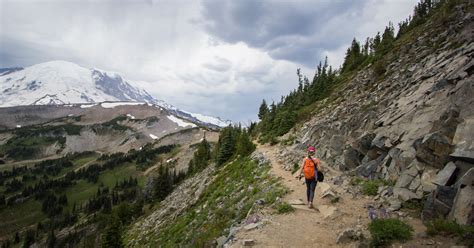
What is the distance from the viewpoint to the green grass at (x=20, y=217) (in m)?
159

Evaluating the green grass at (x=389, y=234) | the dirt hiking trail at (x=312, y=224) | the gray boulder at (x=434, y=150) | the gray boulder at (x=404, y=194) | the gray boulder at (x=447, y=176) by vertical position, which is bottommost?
the dirt hiking trail at (x=312, y=224)

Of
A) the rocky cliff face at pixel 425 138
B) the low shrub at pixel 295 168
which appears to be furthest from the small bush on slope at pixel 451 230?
the low shrub at pixel 295 168

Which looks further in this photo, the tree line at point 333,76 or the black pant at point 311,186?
the tree line at point 333,76

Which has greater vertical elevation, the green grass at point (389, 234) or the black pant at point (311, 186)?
the black pant at point (311, 186)

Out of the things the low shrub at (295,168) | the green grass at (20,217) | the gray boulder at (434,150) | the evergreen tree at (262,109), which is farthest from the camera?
the green grass at (20,217)

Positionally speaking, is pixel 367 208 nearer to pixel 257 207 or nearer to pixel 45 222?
pixel 257 207

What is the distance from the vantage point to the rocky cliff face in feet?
35.4

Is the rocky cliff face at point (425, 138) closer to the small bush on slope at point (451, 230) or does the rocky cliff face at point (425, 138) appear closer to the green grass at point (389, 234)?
the small bush on slope at point (451, 230)

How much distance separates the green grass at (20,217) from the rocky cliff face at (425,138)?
19251 cm

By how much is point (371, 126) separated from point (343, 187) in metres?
8.03

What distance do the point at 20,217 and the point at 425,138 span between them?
215557mm

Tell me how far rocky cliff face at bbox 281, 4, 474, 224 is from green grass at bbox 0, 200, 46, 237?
19251cm

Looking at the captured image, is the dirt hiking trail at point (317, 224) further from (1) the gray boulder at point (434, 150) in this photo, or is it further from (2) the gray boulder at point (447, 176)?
(1) the gray boulder at point (434, 150)

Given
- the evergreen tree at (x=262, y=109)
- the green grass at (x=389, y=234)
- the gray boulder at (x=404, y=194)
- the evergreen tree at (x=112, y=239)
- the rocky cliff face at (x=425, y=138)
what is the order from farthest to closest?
the evergreen tree at (x=262, y=109), the evergreen tree at (x=112, y=239), the gray boulder at (x=404, y=194), the rocky cliff face at (x=425, y=138), the green grass at (x=389, y=234)
